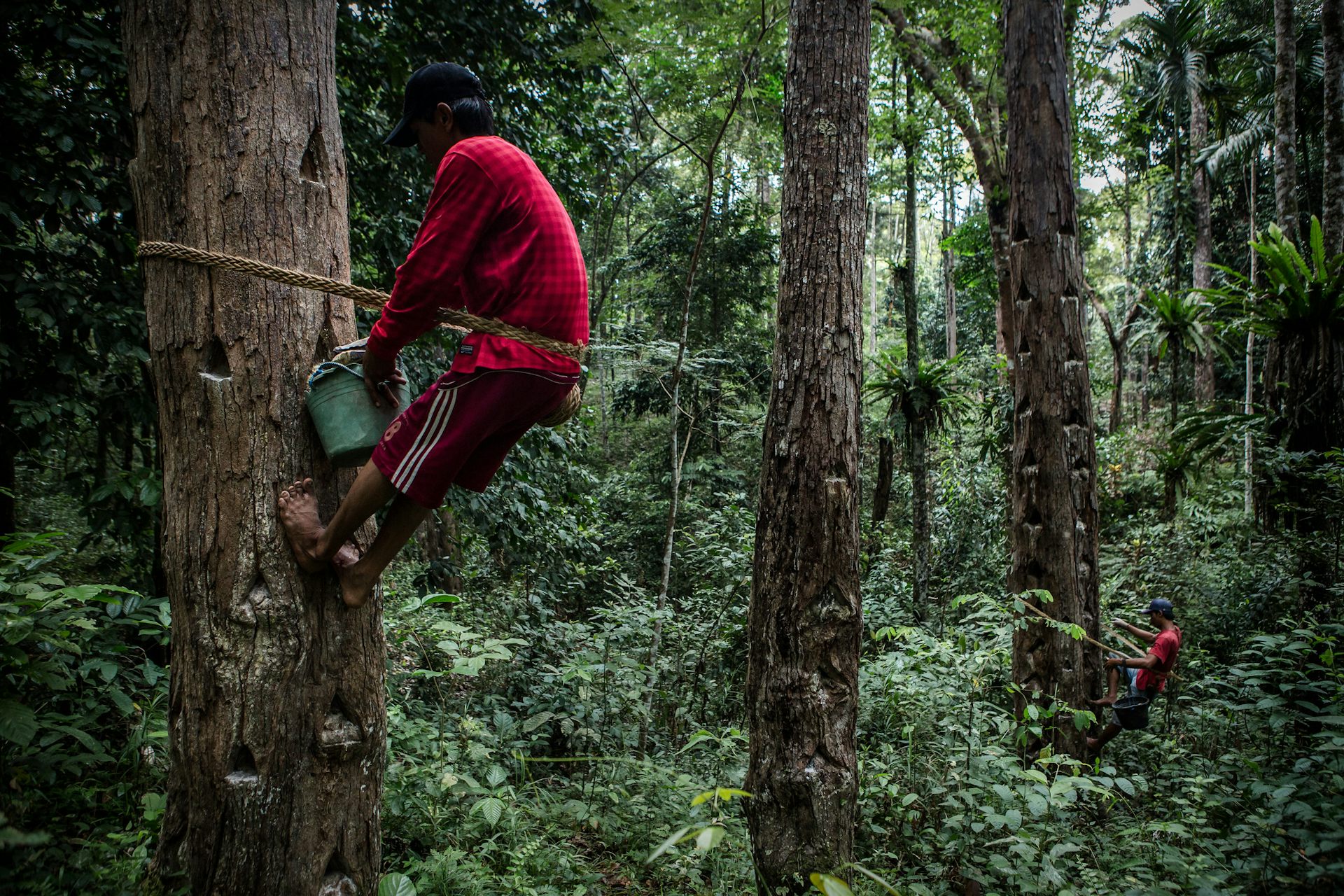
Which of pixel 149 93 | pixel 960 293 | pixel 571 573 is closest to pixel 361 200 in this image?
pixel 149 93

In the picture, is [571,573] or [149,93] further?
[571,573]

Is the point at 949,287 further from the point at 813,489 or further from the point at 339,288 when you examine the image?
the point at 339,288

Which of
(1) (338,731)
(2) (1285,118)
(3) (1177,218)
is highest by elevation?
(3) (1177,218)

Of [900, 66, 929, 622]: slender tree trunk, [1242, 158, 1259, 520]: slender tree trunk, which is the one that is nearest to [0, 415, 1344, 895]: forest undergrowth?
[1242, 158, 1259, 520]: slender tree trunk

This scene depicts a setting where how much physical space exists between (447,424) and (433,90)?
1159 millimetres

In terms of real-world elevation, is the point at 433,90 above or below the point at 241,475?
above

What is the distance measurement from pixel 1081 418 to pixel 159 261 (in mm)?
5293

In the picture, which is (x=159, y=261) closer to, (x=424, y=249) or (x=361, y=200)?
(x=424, y=249)

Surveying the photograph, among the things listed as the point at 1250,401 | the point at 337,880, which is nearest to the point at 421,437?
the point at 337,880

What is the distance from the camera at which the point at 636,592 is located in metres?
6.35

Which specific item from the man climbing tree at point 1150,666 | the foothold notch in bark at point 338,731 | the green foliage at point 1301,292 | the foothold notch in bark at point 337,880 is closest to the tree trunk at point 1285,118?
the green foliage at point 1301,292

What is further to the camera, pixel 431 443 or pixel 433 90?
pixel 433 90

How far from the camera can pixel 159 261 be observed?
212cm

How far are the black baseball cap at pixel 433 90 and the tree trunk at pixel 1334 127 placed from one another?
1011 cm
